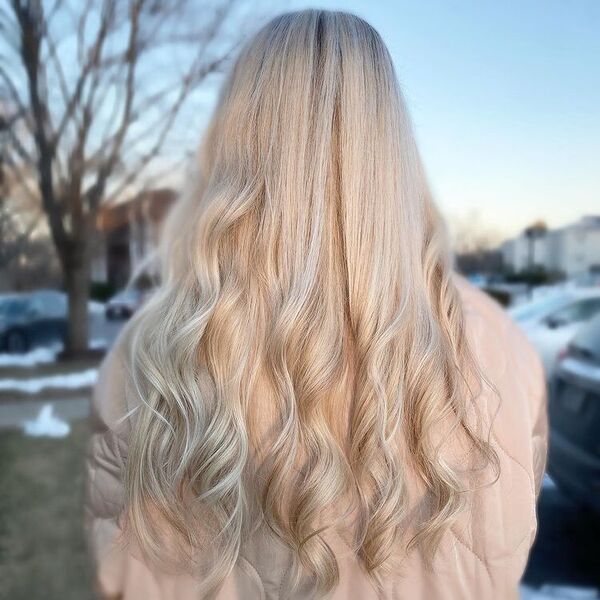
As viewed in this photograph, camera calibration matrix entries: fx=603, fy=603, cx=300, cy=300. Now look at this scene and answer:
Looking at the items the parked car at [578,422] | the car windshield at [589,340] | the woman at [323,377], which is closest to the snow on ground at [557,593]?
the parked car at [578,422]

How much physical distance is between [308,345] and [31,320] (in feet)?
14.0

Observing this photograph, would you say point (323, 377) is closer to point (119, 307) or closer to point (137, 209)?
point (137, 209)

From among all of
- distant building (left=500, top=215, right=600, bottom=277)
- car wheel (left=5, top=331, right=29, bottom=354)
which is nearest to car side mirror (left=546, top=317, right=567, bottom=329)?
distant building (left=500, top=215, right=600, bottom=277)

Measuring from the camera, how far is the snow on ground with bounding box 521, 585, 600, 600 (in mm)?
2494

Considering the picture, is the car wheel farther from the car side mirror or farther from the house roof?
the car side mirror

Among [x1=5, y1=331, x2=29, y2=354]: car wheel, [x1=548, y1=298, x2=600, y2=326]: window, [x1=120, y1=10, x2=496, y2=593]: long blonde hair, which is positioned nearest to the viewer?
[x1=120, y1=10, x2=496, y2=593]: long blonde hair

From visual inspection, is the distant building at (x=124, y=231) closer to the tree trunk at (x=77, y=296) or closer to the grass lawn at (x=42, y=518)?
the tree trunk at (x=77, y=296)

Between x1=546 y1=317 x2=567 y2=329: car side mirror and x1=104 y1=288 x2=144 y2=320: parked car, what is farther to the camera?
x1=104 y1=288 x2=144 y2=320: parked car

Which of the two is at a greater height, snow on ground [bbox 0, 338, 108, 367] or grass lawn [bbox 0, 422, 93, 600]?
snow on ground [bbox 0, 338, 108, 367]

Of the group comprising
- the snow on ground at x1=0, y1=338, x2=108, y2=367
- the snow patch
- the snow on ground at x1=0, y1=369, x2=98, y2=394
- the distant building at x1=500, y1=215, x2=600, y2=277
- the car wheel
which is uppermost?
the distant building at x1=500, y1=215, x2=600, y2=277

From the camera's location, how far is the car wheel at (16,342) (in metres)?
4.41

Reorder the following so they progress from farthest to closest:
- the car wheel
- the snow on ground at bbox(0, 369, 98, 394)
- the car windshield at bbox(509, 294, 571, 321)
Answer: the snow on ground at bbox(0, 369, 98, 394) < the car wheel < the car windshield at bbox(509, 294, 571, 321)

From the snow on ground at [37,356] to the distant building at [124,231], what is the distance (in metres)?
0.51

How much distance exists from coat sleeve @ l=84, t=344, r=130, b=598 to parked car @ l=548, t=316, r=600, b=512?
218 centimetres
